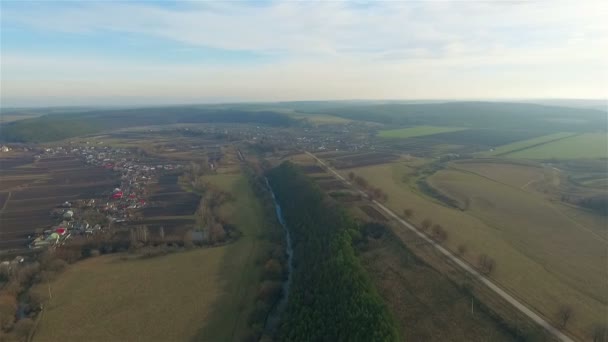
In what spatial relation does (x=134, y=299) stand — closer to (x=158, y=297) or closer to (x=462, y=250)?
(x=158, y=297)

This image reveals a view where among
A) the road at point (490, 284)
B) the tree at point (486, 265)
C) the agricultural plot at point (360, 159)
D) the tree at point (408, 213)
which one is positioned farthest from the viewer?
the agricultural plot at point (360, 159)

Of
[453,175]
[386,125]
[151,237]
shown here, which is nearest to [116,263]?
[151,237]

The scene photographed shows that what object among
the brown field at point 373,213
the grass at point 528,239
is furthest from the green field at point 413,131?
the brown field at point 373,213

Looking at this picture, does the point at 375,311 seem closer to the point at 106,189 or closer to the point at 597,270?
the point at 597,270

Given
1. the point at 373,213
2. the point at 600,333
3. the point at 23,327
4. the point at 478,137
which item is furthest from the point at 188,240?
the point at 478,137

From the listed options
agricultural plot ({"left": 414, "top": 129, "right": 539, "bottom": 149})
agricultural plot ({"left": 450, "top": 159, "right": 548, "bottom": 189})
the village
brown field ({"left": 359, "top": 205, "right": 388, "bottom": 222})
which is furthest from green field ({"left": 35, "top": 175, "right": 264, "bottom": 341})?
agricultural plot ({"left": 414, "top": 129, "right": 539, "bottom": 149})

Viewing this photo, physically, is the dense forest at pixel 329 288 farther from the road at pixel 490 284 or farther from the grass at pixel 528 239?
the grass at pixel 528 239

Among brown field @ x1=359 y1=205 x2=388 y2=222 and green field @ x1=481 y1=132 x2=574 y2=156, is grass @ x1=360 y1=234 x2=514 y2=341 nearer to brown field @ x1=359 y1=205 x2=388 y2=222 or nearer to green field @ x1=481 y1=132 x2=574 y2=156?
brown field @ x1=359 y1=205 x2=388 y2=222
